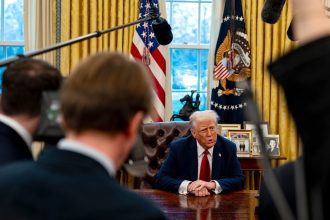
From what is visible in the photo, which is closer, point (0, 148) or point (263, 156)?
point (263, 156)

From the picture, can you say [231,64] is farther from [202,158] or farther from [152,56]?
[202,158]

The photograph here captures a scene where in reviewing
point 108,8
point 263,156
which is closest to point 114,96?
point 263,156

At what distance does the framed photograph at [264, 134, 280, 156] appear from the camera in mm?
5809

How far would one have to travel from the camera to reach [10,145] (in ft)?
5.39

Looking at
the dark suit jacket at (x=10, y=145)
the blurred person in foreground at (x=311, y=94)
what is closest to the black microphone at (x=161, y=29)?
the dark suit jacket at (x=10, y=145)

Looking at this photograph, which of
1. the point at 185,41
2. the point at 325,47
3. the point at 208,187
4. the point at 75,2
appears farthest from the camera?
the point at 185,41

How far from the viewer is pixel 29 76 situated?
1.69 metres

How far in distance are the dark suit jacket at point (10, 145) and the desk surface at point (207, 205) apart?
4.95 ft

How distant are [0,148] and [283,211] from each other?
107cm

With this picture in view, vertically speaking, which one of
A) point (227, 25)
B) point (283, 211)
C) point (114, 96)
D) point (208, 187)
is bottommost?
point (208, 187)

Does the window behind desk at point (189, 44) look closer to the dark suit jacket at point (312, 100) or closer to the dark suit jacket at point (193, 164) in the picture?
the dark suit jacket at point (193, 164)

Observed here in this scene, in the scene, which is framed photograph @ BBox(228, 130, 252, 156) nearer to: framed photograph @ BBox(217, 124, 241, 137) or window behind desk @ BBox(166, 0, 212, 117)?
framed photograph @ BBox(217, 124, 241, 137)

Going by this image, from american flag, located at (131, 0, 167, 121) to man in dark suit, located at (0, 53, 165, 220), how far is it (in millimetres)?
4862

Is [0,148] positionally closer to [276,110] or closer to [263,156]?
[263,156]
